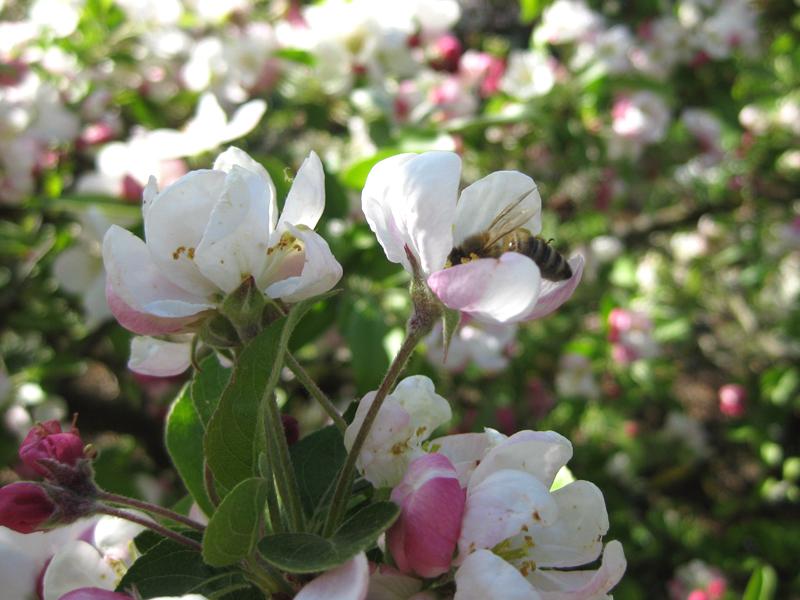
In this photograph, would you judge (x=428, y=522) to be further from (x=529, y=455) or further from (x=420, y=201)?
(x=420, y=201)

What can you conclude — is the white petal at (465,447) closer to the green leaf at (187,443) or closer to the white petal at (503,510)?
the white petal at (503,510)

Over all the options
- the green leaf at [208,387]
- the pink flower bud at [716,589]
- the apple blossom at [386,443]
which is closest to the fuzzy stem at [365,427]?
the apple blossom at [386,443]

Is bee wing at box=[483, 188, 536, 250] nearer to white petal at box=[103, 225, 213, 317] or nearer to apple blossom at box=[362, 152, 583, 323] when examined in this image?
apple blossom at box=[362, 152, 583, 323]

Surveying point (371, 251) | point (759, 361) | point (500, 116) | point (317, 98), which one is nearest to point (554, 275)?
point (371, 251)

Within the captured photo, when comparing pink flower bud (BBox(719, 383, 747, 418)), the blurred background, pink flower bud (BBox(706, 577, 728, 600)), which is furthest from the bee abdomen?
pink flower bud (BBox(719, 383, 747, 418))

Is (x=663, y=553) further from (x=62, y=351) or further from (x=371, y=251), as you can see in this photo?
(x=62, y=351)

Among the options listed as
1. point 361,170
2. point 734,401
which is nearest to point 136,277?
point 361,170
